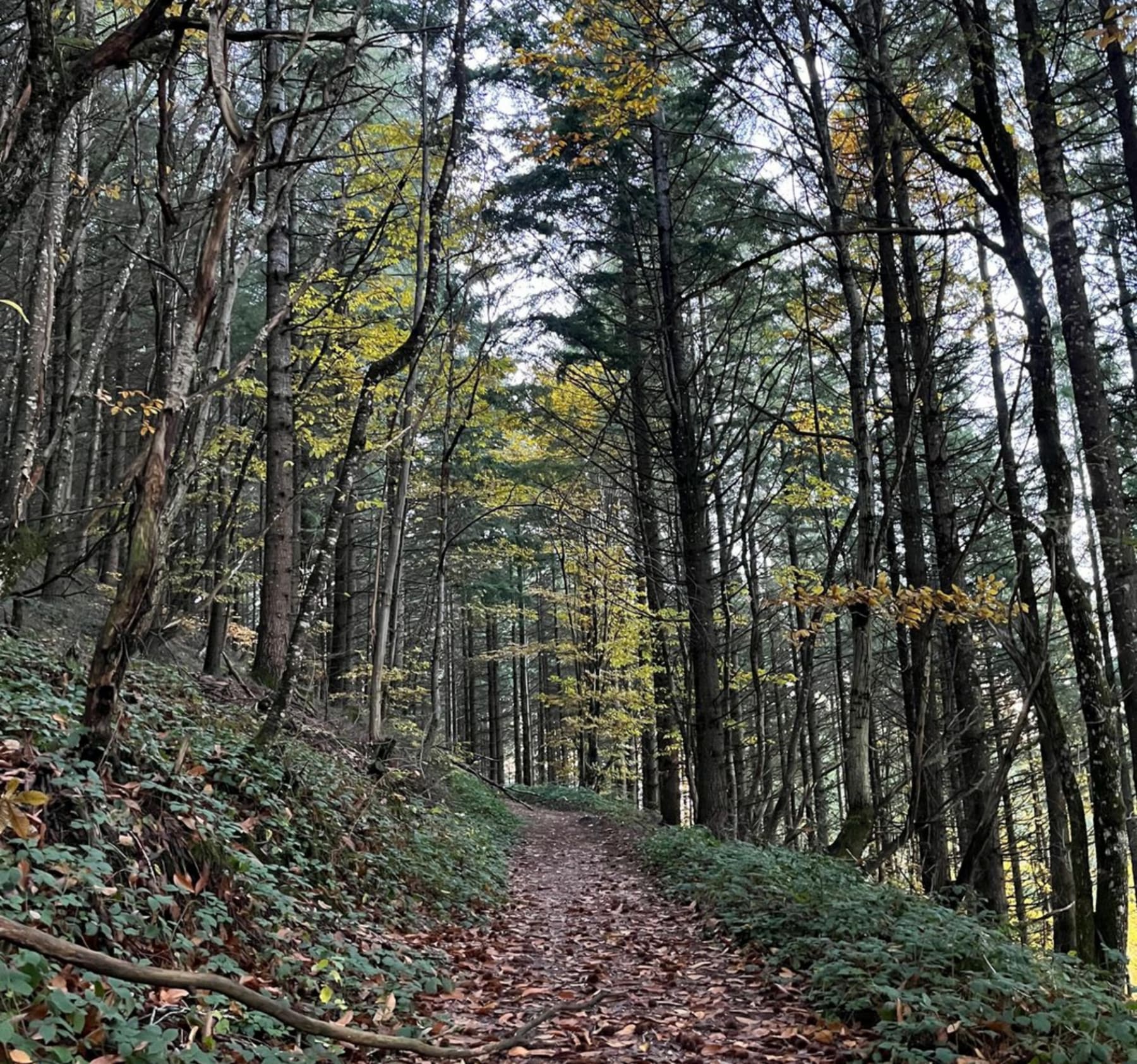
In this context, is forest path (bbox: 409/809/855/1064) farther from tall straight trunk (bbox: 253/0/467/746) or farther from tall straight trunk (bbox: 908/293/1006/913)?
tall straight trunk (bbox: 908/293/1006/913)

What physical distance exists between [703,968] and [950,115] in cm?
838

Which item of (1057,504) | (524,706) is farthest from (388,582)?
(524,706)

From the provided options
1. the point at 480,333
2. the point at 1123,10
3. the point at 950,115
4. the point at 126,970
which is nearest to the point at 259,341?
the point at 126,970

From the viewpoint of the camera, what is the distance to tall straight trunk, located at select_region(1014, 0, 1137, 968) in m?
5.15

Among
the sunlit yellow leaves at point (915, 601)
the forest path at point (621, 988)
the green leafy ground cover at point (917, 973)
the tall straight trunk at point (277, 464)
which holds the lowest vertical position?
the forest path at point (621, 988)

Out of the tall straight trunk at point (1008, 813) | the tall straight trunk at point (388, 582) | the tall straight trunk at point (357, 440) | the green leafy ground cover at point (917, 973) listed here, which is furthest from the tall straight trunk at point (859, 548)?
the tall straight trunk at point (388, 582)

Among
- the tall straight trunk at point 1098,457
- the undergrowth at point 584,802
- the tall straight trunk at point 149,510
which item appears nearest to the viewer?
the tall straight trunk at point 149,510

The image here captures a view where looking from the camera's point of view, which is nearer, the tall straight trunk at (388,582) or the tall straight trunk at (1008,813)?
the tall straight trunk at (388,582)

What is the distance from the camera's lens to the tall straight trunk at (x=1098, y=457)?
203 inches

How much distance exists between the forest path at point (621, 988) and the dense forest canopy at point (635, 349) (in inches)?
86.0

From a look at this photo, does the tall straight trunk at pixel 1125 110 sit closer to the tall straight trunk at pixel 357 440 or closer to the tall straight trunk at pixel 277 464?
the tall straight trunk at pixel 357 440

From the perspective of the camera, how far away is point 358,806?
290 inches

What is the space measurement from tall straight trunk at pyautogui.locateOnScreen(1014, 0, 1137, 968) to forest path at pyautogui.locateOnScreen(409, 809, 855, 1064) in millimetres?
2301

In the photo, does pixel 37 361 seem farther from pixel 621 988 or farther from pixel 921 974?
pixel 921 974
